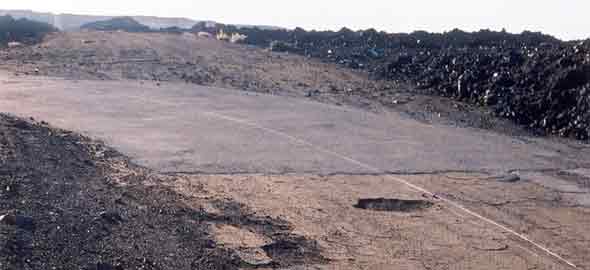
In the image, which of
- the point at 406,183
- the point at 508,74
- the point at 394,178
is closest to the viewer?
the point at 406,183

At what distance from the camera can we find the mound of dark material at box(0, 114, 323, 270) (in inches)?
289

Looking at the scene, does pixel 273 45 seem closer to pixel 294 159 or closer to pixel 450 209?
pixel 294 159

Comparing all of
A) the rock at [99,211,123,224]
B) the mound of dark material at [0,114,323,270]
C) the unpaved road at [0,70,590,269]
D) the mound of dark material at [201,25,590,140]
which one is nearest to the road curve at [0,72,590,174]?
the unpaved road at [0,70,590,269]

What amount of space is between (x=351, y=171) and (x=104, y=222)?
5162 millimetres

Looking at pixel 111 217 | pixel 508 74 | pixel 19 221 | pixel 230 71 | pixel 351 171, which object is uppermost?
pixel 508 74

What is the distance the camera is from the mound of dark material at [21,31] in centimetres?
3966

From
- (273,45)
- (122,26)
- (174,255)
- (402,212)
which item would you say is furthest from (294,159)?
(122,26)

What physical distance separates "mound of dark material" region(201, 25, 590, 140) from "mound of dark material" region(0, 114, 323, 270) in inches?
428

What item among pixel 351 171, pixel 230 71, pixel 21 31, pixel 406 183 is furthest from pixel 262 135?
pixel 21 31

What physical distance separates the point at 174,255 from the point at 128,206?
201 centimetres

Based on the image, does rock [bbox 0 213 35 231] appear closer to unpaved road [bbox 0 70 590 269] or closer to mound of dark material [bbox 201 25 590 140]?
unpaved road [bbox 0 70 590 269]

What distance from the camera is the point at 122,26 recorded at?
6706 cm

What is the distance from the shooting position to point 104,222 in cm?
863

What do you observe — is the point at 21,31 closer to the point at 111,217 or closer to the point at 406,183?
the point at 406,183
